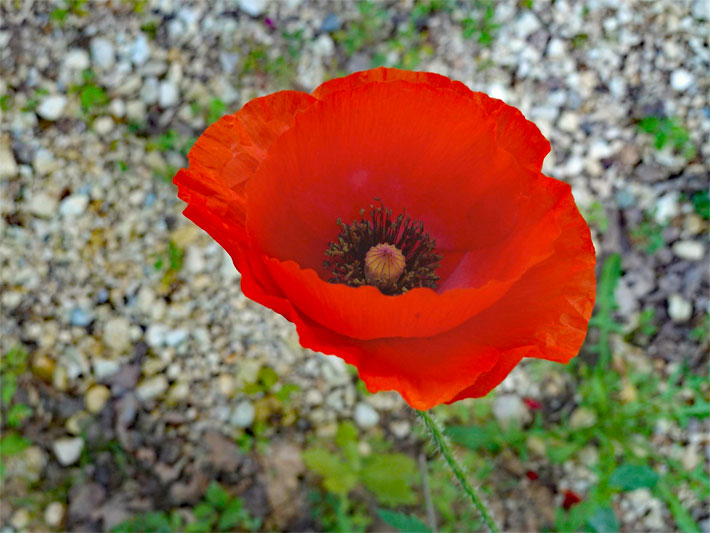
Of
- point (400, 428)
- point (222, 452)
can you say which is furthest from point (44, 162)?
point (400, 428)

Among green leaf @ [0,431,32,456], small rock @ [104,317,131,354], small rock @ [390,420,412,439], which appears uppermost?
small rock @ [104,317,131,354]

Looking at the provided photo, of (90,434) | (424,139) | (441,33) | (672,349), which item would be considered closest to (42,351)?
(90,434)

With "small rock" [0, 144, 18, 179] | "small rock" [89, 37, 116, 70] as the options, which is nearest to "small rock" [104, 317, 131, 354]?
"small rock" [0, 144, 18, 179]

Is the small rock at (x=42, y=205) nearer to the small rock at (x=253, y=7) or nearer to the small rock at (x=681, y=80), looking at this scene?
the small rock at (x=253, y=7)

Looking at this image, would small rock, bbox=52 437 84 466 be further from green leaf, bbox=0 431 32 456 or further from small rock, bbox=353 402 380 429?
small rock, bbox=353 402 380 429

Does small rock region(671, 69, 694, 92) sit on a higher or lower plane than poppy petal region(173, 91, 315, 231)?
higher

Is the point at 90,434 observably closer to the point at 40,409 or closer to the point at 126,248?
the point at 40,409

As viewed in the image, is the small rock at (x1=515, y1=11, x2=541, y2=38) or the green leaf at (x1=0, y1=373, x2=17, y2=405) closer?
the green leaf at (x1=0, y1=373, x2=17, y2=405)
